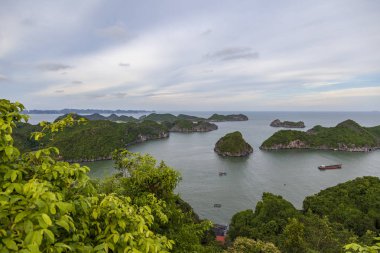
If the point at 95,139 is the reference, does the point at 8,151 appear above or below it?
above

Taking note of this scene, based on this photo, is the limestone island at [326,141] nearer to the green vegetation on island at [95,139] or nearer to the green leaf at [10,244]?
the green vegetation on island at [95,139]

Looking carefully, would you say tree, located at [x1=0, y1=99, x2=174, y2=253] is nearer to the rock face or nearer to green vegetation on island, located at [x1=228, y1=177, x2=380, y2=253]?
green vegetation on island, located at [x1=228, y1=177, x2=380, y2=253]

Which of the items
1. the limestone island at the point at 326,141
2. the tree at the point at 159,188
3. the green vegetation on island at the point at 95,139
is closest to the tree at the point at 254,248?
the tree at the point at 159,188

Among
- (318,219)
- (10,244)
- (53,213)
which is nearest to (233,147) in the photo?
(318,219)

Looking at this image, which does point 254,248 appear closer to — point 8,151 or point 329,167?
point 8,151

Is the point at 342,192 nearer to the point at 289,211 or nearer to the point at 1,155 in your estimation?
the point at 289,211

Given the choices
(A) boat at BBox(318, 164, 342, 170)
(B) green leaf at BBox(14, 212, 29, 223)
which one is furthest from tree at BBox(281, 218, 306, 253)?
(A) boat at BBox(318, 164, 342, 170)
